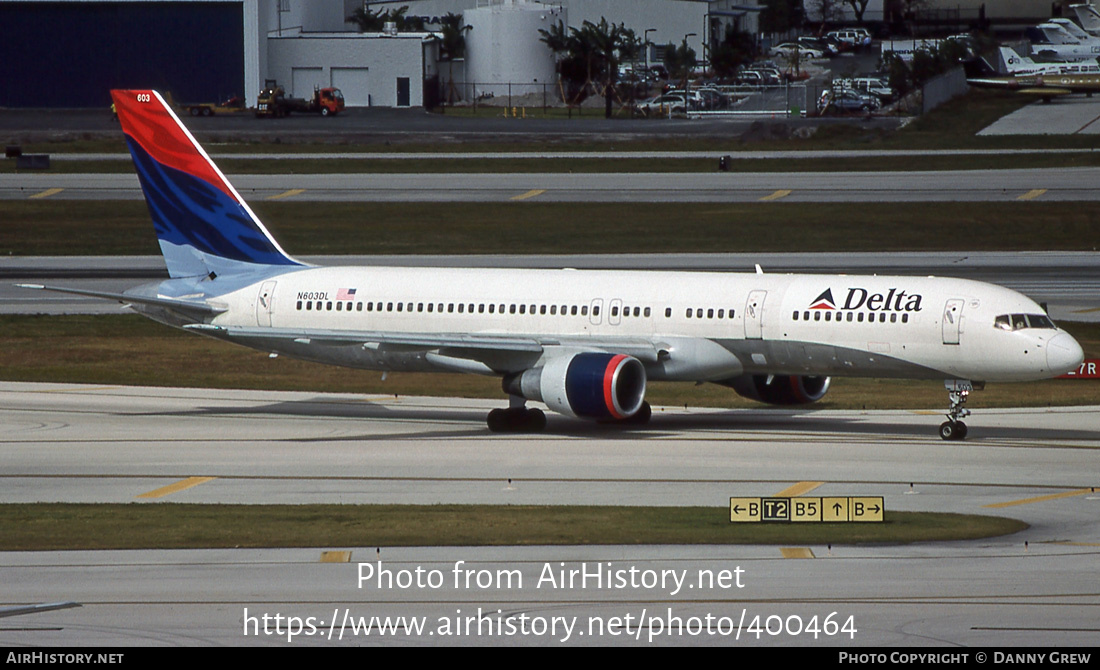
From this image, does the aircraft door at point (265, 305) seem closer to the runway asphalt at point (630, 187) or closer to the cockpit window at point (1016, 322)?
the cockpit window at point (1016, 322)

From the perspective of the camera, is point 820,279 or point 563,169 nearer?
point 820,279

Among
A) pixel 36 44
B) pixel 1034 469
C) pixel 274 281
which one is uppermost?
pixel 36 44

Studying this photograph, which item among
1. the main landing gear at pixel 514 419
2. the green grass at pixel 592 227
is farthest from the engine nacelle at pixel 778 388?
the green grass at pixel 592 227

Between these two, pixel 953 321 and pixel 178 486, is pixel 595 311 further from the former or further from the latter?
pixel 178 486

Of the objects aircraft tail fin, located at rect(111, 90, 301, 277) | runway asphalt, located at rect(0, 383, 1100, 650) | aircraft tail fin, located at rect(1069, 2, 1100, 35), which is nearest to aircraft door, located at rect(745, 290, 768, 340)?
runway asphalt, located at rect(0, 383, 1100, 650)

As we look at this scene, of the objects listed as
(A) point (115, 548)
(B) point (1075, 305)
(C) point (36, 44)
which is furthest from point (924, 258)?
Answer: (C) point (36, 44)

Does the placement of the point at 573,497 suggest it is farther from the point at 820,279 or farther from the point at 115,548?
the point at 820,279

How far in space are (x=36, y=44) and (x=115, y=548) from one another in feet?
434

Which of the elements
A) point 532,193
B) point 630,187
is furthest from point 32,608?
point 630,187

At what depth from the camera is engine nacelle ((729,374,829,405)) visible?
40125mm

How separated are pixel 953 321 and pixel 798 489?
26.9 ft

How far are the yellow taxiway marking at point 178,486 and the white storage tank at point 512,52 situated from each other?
13687 cm

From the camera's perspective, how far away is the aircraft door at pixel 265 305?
42.6 m

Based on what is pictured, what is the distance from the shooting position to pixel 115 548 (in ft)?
80.6
